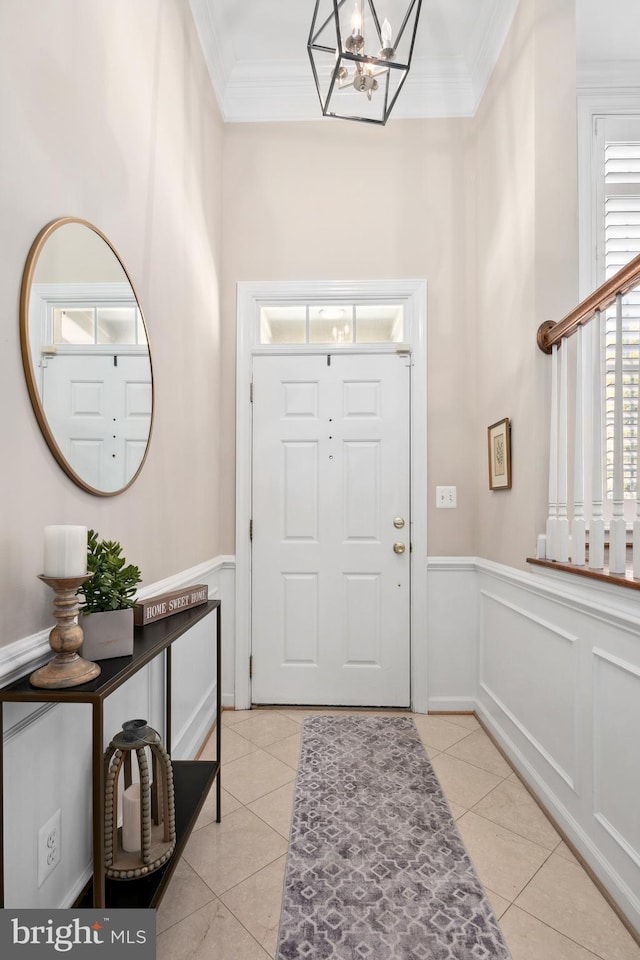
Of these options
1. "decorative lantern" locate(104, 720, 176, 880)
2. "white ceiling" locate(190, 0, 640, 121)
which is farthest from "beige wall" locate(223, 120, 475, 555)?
"decorative lantern" locate(104, 720, 176, 880)

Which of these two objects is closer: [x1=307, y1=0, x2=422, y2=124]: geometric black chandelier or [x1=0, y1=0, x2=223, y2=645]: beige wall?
[x1=0, y1=0, x2=223, y2=645]: beige wall

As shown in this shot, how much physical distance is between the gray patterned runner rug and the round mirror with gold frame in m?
1.28

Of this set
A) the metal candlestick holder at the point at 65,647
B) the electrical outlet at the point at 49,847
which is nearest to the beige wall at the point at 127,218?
the metal candlestick holder at the point at 65,647

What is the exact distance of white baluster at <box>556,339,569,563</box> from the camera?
1826 mm

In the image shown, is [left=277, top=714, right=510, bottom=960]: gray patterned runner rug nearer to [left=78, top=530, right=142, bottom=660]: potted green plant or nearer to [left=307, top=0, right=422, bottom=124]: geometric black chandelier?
[left=78, top=530, right=142, bottom=660]: potted green plant

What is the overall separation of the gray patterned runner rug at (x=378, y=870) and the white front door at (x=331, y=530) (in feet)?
1.78

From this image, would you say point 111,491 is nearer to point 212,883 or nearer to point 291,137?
point 212,883

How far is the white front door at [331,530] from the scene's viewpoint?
2.75 metres

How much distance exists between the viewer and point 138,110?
5.45 ft

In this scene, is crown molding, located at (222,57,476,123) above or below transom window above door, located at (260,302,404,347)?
above

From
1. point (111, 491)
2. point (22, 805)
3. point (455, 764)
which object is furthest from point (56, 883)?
point (455, 764)

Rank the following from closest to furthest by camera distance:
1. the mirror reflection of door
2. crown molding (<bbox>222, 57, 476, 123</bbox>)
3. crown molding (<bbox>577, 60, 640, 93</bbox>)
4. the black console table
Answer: the black console table < the mirror reflection of door < crown molding (<bbox>577, 60, 640, 93</bbox>) < crown molding (<bbox>222, 57, 476, 123</bbox>)

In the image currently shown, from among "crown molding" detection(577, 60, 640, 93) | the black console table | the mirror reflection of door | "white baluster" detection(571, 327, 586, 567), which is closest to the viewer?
the black console table

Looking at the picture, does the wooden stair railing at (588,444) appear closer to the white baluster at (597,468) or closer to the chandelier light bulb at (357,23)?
the white baluster at (597,468)
